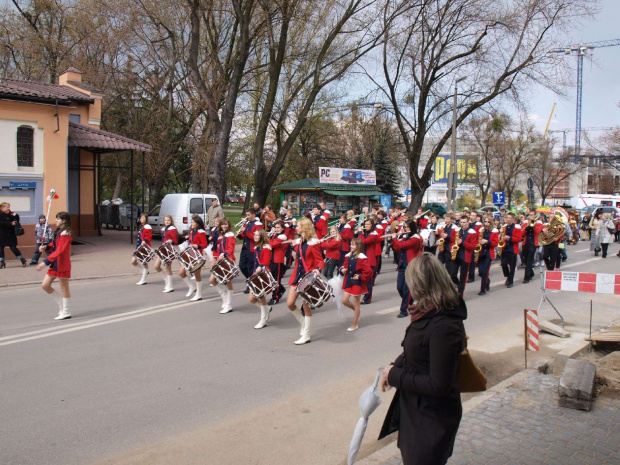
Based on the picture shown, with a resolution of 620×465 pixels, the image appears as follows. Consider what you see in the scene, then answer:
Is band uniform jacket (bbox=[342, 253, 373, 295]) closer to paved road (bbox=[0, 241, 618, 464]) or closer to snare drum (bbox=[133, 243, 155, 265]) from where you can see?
paved road (bbox=[0, 241, 618, 464])

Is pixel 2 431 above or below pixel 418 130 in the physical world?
below

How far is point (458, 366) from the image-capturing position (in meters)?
3.06

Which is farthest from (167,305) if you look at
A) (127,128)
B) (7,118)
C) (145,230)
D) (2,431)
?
(127,128)

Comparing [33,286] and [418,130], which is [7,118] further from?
[418,130]

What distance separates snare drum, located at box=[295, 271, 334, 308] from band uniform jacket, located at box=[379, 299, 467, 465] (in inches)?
189

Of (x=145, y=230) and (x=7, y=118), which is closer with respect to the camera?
(x=145, y=230)

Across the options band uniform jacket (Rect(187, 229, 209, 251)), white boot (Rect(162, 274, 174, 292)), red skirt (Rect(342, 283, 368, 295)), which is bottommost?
white boot (Rect(162, 274, 174, 292))

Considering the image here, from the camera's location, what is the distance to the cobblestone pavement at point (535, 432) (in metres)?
4.26

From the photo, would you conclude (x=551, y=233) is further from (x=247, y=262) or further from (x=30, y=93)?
(x=30, y=93)

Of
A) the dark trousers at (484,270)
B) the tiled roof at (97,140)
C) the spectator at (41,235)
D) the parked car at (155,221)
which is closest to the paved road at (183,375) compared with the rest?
the dark trousers at (484,270)

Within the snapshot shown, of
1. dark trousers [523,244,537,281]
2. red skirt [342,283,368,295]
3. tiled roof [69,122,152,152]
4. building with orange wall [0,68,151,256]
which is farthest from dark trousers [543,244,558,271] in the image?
building with orange wall [0,68,151,256]

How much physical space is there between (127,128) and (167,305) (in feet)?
81.7

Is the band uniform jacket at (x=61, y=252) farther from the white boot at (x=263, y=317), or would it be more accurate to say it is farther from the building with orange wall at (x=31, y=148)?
the building with orange wall at (x=31, y=148)

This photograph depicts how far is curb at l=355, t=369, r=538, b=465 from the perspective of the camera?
13.9 ft
